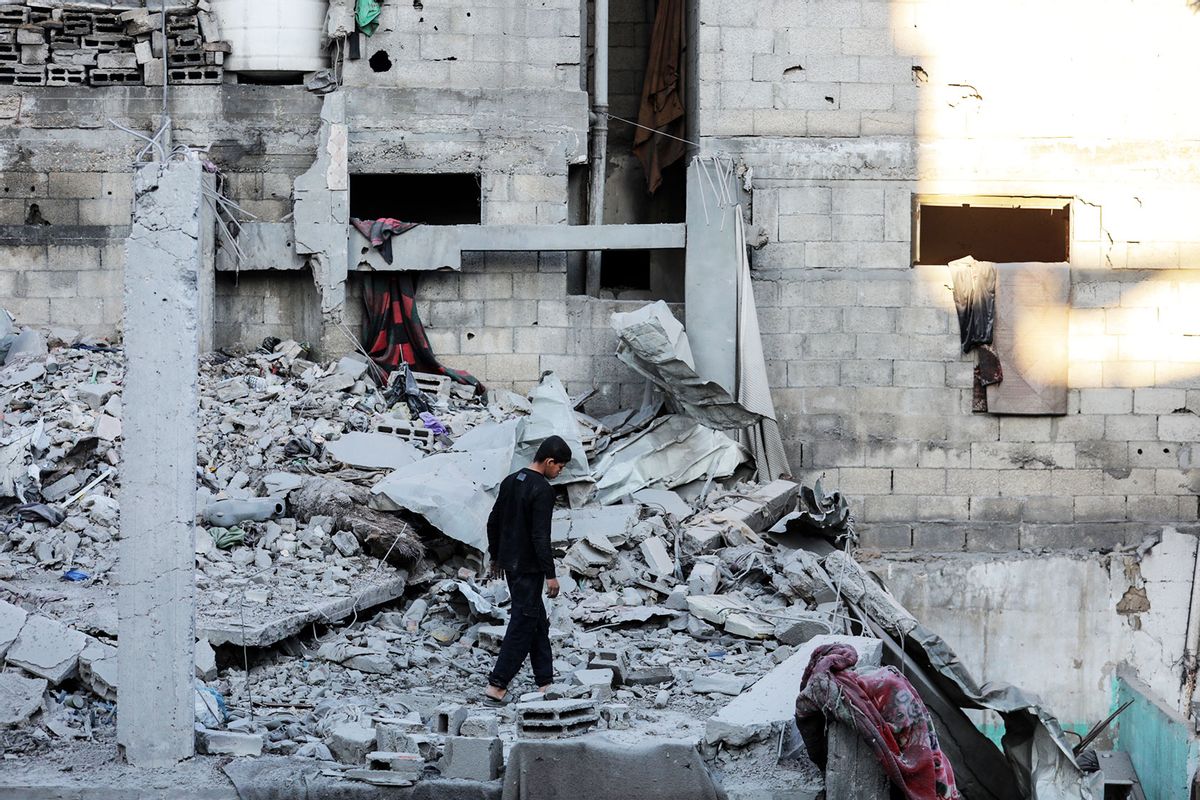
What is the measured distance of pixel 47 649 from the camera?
765 centimetres

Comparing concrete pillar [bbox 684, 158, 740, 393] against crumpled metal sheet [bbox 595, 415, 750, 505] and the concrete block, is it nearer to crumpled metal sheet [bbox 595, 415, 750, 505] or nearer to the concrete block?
crumpled metal sheet [bbox 595, 415, 750, 505]

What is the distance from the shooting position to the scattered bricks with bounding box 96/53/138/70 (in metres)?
13.0

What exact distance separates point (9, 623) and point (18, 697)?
54 cm

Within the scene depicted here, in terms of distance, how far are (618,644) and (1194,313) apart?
23.2ft

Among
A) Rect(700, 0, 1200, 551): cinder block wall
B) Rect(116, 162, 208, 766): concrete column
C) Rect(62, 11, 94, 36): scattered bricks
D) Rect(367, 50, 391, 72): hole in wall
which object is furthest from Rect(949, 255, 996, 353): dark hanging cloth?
Rect(62, 11, 94, 36): scattered bricks

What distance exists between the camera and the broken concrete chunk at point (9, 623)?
7621 millimetres

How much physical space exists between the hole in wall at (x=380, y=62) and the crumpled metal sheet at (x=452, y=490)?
4009mm

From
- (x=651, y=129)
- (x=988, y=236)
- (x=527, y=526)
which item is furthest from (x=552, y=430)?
(x=988, y=236)

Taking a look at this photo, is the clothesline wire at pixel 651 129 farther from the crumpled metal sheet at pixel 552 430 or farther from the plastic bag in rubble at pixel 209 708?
the plastic bag in rubble at pixel 209 708

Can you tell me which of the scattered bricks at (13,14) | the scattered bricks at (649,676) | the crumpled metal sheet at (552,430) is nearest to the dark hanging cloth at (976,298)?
the crumpled metal sheet at (552,430)

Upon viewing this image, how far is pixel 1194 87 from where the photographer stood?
42.6 ft

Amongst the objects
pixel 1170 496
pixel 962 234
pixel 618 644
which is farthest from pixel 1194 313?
pixel 618 644

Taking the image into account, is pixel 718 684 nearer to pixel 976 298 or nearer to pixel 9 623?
pixel 9 623

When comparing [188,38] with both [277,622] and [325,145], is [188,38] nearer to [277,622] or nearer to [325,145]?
[325,145]
